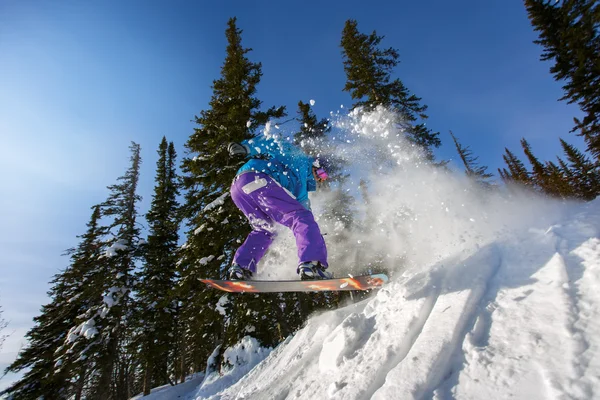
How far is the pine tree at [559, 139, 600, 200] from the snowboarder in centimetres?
3599

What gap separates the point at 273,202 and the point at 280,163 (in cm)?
76

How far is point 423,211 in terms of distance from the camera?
6.57 m

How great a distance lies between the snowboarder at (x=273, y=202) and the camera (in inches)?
152

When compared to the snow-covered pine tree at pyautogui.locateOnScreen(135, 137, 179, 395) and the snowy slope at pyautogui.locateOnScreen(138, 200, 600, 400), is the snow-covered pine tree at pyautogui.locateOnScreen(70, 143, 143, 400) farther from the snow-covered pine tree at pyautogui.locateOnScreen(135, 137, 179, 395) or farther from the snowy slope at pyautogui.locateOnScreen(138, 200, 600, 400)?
the snowy slope at pyautogui.locateOnScreen(138, 200, 600, 400)

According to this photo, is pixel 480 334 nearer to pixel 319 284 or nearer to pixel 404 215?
pixel 319 284

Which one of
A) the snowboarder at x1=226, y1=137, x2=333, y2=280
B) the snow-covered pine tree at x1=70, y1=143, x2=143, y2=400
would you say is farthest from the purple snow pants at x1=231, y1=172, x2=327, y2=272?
the snow-covered pine tree at x1=70, y1=143, x2=143, y2=400

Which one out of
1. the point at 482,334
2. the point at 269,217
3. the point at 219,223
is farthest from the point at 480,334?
the point at 219,223

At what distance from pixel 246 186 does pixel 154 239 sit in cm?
1722

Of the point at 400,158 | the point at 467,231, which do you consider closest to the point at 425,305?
the point at 467,231

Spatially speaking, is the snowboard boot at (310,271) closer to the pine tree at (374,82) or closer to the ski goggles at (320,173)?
the ski goggles at (320,173)

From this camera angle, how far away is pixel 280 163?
4559 millimetres

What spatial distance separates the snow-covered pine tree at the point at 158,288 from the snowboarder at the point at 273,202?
9.72 meters

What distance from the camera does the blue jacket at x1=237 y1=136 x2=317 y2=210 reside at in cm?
437

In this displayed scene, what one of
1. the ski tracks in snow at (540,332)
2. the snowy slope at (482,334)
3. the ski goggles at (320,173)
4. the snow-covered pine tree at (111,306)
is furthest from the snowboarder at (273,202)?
the snow-covered pine tree at (111,306)
